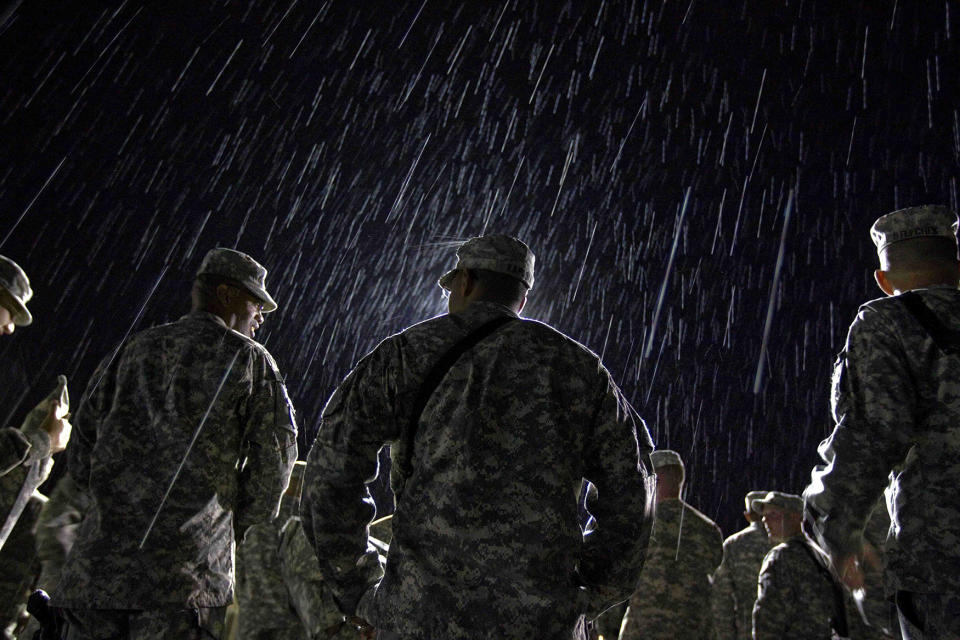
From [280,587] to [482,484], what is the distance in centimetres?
446

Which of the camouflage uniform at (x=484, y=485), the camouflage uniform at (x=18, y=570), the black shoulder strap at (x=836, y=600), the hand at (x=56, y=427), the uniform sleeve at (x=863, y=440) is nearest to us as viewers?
the camouflage uniform at (x=484, y=485)

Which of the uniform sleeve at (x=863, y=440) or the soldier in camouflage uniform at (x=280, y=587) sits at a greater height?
the uniform sleeve at (x=863, y=440)

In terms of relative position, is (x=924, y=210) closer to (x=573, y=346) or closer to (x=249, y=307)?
(x=573, y=346)

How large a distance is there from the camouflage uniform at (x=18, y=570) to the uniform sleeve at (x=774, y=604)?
6.02 metres

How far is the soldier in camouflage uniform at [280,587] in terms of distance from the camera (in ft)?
16.6

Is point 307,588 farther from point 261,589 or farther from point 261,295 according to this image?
point 261,295

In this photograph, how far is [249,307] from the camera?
353cm

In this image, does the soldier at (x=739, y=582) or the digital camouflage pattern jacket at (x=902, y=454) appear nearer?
the digital camouflage pattern jacket at (x=902, y=454)

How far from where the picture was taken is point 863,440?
94.0 inches

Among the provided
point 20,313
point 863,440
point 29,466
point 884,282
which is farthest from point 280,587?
point 884,282

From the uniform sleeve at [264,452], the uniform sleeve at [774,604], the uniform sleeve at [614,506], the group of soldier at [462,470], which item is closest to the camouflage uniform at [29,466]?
the group of soldier at [462,470]

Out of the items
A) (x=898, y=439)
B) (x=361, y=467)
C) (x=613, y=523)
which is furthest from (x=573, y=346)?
(x=898, y=439)

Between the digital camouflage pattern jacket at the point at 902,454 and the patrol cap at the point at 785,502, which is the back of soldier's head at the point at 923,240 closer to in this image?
the digital camouflage pattern jacket at the point at 902,454

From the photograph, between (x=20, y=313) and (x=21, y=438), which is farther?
(x=20, y=313)
